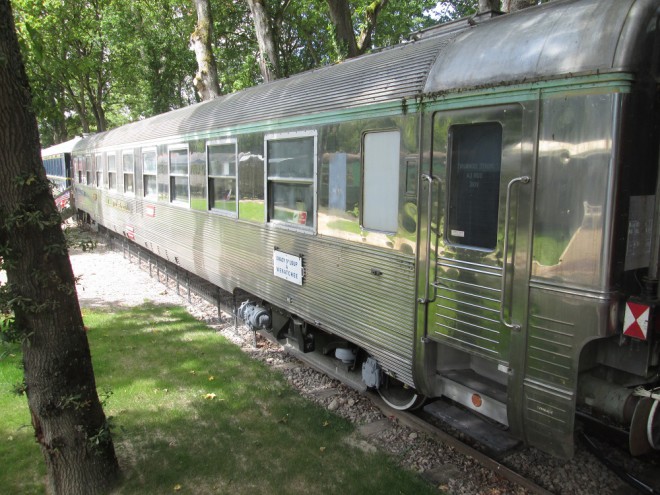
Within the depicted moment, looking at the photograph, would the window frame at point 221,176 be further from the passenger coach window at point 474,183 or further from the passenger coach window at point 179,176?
the passenger coach window at point 474,183

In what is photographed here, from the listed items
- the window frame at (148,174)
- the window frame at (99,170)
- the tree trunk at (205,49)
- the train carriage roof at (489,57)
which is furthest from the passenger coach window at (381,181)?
the window frame at (99,170)

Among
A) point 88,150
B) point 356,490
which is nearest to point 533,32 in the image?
point 356,490

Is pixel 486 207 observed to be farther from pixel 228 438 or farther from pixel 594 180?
pixel 228 438

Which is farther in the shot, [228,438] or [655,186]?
[228,438]

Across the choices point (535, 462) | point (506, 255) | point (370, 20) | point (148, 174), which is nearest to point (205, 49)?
point (370, 20)

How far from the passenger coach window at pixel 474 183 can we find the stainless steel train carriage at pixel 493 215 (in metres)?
0.01

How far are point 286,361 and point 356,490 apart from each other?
9.23 ft

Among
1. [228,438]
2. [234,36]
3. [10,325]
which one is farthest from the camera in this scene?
[234,36]

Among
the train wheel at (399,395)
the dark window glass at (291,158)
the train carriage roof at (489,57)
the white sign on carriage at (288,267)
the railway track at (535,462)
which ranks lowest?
the railway track at (535,462)

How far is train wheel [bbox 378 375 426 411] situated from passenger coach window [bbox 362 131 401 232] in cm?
158

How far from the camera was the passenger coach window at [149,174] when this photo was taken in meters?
10.5

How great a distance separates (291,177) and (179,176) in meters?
4.05

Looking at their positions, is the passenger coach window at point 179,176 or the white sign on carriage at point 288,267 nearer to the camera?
the white sign on carriage at point 288,267

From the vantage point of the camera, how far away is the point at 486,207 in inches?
138
